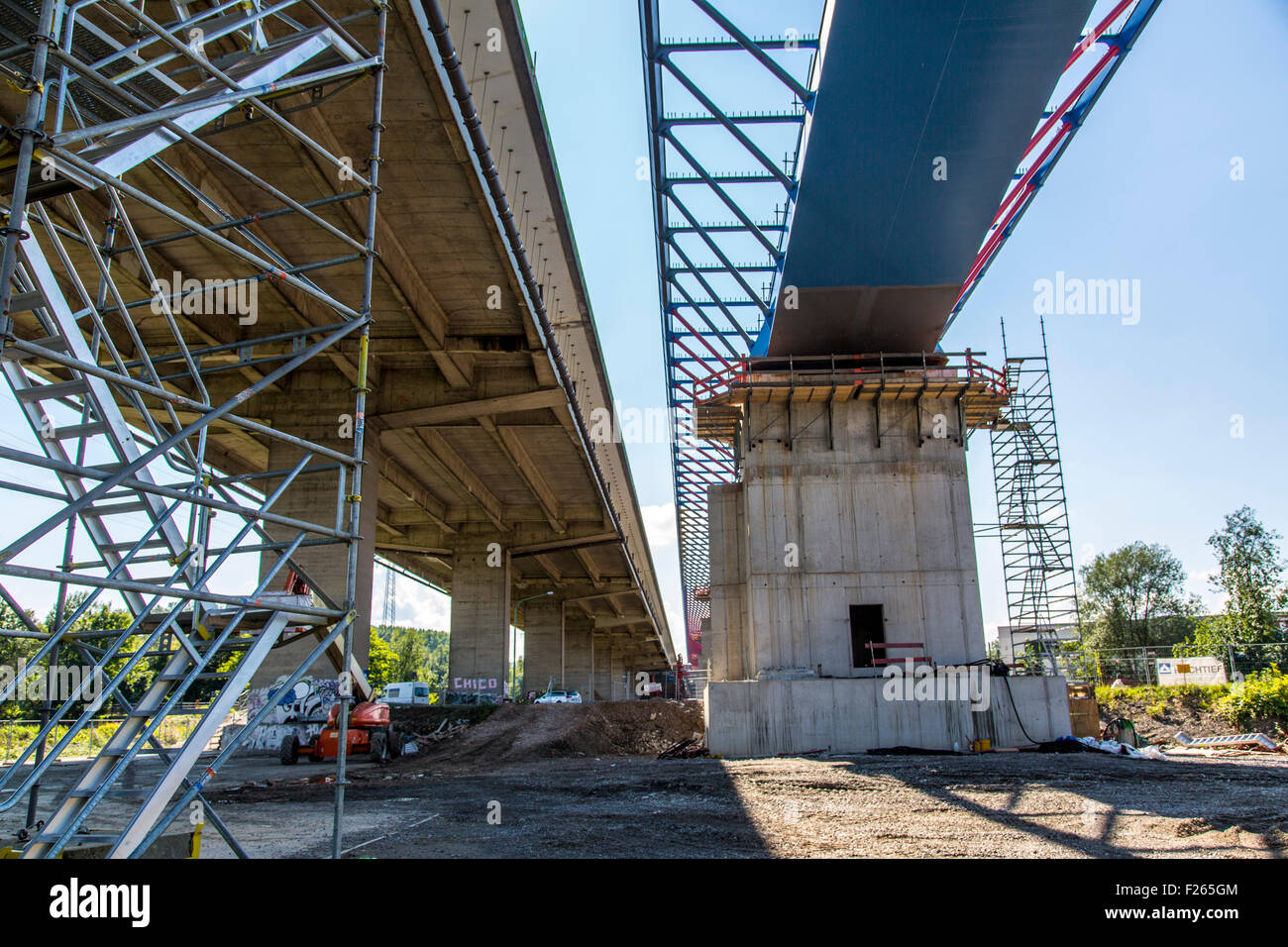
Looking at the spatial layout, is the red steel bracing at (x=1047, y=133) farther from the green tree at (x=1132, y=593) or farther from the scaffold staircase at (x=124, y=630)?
the green tree at (x=1132, y=593)

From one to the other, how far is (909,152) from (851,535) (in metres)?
9.89

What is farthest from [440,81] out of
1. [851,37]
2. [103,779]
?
[103,779]

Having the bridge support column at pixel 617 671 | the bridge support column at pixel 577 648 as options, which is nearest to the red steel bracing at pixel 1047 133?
the bridge support column at pixel 577 648

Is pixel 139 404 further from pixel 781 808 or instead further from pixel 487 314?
pixel 487 314

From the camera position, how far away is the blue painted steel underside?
52.5 feet

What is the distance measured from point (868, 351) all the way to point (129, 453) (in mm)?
21571

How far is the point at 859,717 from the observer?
2070 cm

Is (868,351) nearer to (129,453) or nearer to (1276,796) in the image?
(1276,796)

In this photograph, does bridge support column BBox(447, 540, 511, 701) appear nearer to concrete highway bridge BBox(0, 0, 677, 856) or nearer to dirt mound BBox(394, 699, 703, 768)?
concrete highway bridge BBox(0, 0, 677, 856)

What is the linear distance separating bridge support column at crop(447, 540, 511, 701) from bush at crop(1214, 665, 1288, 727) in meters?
27.9

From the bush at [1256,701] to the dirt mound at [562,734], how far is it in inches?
702

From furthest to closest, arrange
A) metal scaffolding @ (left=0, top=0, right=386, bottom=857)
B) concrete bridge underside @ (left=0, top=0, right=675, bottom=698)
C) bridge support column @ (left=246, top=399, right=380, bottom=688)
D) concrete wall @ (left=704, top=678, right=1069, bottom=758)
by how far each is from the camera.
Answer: bridge support column @ (left=246, top=399, right=380, bottom=688), concrete wall @ (left=704, top=678, right=1069, bottom=758), concrete bridge underside @ (left=0, top=0, right=675, bottom=698), metal scaffolding @ (left=0, top=0, right=386, bottom=857)

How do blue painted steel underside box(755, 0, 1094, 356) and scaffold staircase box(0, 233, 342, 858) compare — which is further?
blue painted steel underside box(755, 0, 1094, 356)

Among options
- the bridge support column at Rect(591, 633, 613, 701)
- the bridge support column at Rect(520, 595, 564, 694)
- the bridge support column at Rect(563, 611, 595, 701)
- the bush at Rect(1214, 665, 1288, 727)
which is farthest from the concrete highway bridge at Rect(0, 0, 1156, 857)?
the bridge support column at Rect(591, 633, 613, 701)
